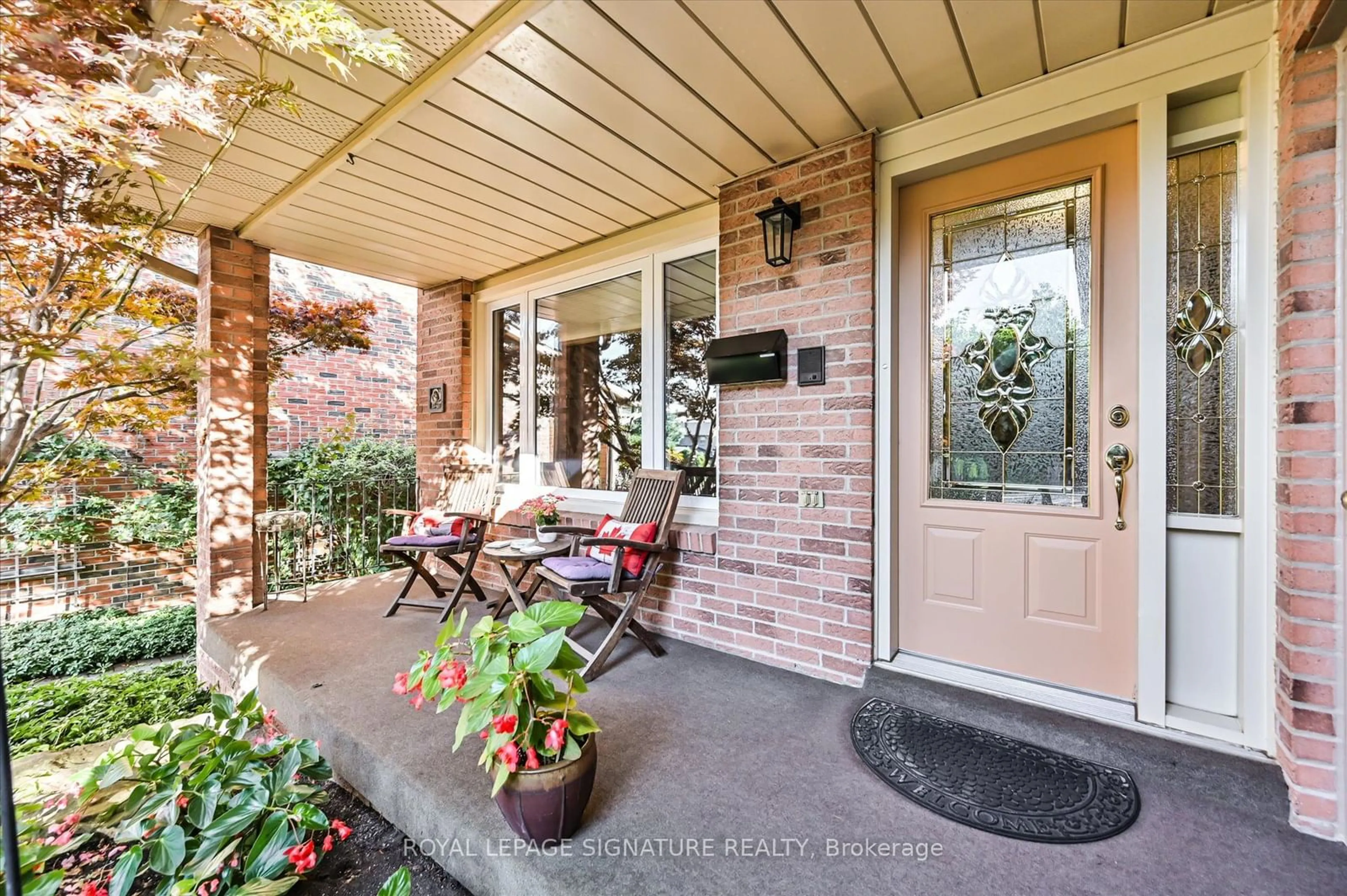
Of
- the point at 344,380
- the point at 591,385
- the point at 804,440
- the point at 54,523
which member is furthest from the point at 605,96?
the point at 344,380

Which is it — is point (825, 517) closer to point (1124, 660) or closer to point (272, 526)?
Answer: point (1124, 660)

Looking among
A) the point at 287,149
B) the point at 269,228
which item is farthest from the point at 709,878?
the point at 269,228

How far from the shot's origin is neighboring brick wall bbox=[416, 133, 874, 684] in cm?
227

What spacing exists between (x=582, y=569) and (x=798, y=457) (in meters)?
1.14

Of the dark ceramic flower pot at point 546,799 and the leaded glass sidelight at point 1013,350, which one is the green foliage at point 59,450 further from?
the leaded glass sidelight at point 1013,350

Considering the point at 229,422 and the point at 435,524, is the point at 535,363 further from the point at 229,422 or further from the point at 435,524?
the point at 229,422

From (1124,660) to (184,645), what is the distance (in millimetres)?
5781

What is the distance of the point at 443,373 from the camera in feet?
14.3

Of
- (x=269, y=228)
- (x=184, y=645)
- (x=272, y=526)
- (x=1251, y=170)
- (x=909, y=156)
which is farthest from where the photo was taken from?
(x=184, y=645)

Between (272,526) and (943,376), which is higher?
(943,376)

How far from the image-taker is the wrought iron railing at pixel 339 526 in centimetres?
465

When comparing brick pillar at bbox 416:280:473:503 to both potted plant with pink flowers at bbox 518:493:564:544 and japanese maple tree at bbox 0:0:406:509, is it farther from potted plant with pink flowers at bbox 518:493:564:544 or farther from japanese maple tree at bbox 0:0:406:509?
japanese maple tree at bbox 0:0:406:509

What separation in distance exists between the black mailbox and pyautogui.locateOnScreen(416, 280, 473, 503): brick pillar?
240cm

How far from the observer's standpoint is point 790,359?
2.48 meters
